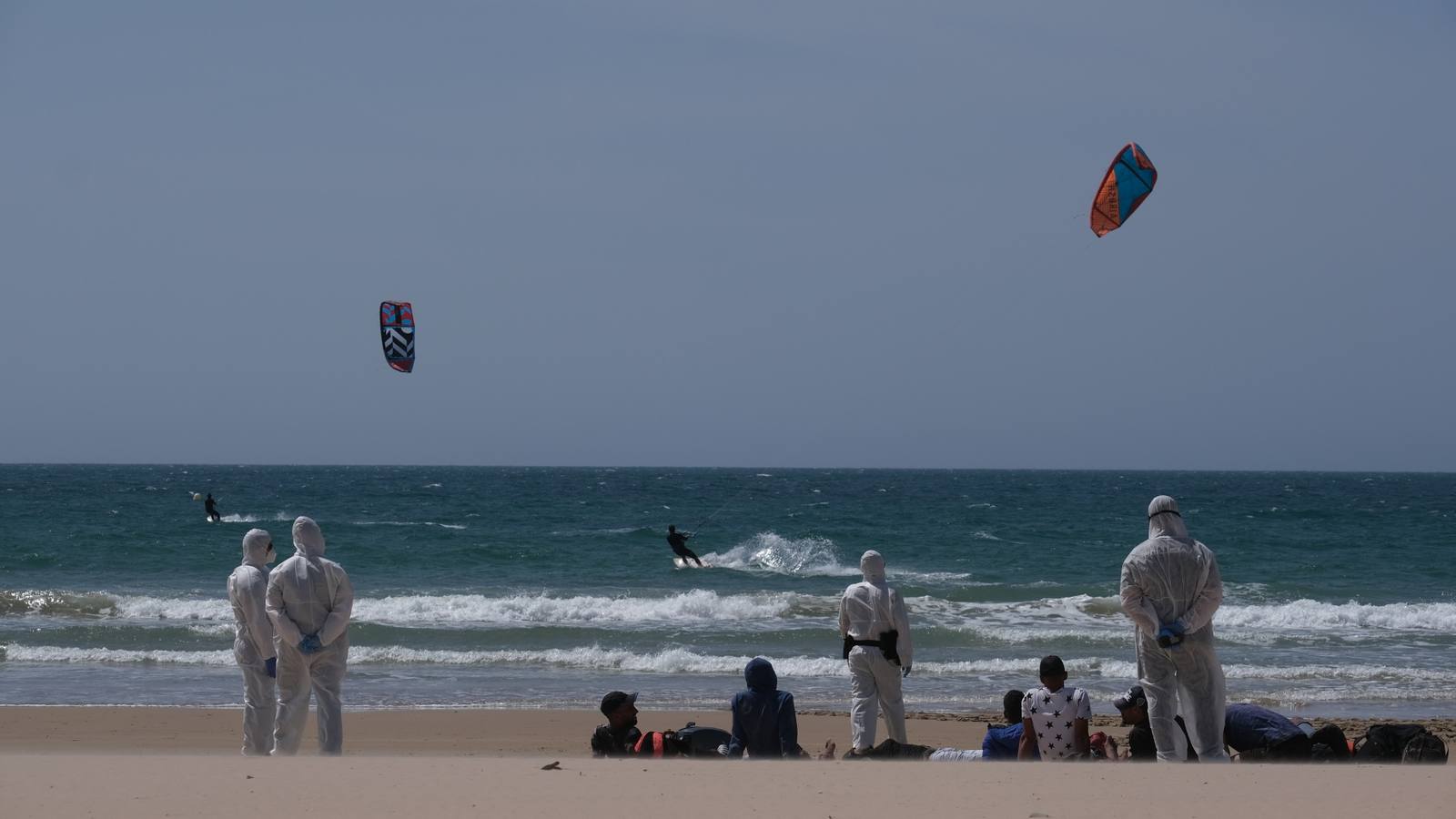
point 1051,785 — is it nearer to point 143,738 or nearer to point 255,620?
point 255,620

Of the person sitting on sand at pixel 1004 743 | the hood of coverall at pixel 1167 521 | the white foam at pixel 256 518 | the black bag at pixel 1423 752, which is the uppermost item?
the hood of coverall at pixel 1167 521

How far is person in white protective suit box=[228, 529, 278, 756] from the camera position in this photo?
299 inches

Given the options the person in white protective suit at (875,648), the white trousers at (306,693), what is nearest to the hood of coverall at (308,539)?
the white trousers at (306,693)

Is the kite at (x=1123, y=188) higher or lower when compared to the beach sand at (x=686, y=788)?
higher

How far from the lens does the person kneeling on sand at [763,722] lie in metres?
7.45

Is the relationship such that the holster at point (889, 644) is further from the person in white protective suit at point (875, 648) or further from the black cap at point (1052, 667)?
the black cap at point (1052, 667)

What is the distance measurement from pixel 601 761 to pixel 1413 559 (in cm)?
2997

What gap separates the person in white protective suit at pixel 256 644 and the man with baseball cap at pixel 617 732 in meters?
1.82

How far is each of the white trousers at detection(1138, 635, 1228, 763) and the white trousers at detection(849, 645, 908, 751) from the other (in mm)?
1839

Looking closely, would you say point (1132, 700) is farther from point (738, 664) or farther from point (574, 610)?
point (574, 610)

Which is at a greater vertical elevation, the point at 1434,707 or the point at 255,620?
the point at 255,620

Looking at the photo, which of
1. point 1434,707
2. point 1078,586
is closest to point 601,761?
point 1434,707

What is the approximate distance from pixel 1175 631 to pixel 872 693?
225 centimetres

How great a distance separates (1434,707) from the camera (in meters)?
12.7
